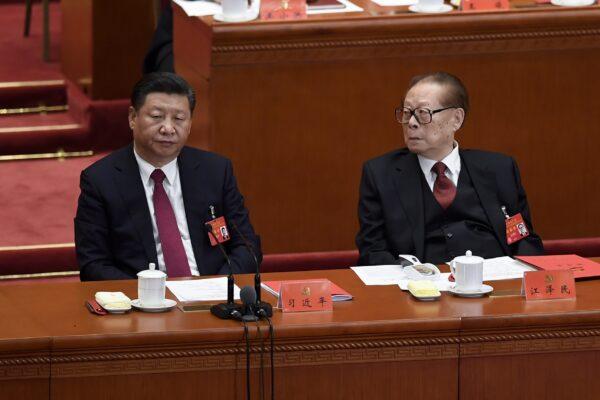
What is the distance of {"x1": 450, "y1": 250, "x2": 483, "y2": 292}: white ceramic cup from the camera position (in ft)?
12.2

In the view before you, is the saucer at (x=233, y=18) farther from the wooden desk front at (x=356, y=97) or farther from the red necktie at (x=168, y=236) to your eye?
the red necktie at (x=168, y=236)

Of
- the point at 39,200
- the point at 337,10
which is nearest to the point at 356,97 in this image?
the point at 337,10

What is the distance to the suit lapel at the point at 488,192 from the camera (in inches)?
176

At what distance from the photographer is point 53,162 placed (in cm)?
Answer: 639

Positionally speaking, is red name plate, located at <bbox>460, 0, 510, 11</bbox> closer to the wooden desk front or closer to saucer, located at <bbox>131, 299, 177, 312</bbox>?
the wooden desk front

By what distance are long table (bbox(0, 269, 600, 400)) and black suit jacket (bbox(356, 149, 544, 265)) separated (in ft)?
2.12

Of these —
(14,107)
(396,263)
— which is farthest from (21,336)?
(14,107)

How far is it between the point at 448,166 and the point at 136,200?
99 cm

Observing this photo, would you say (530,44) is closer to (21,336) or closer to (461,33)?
(461,33)

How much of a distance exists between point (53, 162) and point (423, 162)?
2.46 m

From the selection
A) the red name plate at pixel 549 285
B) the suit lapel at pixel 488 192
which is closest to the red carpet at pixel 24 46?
the suit lapel at pixel 488 192

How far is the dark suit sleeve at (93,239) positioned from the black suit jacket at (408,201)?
30.5 inches

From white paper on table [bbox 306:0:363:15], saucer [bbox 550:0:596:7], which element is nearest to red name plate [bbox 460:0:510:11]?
saucer [bbox 550:0:596:7]

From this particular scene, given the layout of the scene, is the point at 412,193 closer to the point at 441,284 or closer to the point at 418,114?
the point at 418,114
